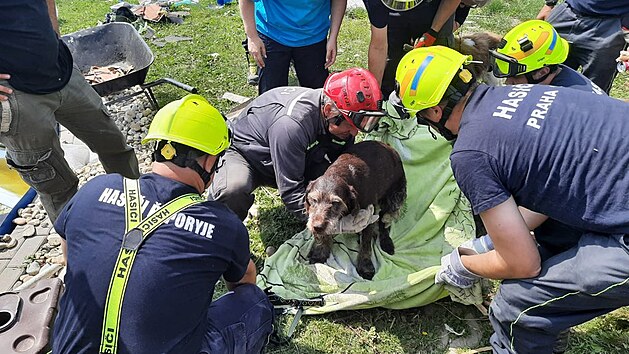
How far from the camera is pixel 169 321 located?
2553mm

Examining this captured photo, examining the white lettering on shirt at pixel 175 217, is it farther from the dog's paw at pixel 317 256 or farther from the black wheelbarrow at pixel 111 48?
the black wheelbarrow at pixel 111 48

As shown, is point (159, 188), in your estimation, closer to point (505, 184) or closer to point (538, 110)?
point (505, 184)

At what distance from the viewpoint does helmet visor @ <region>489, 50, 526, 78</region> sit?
13.2 ft

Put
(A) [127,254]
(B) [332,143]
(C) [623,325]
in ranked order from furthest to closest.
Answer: (B) [332,143]
(C) [623,325]
(A) [127,254]

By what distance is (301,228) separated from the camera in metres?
5.01

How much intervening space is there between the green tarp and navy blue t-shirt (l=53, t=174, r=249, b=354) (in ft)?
5.21

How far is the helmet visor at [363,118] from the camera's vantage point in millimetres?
3941

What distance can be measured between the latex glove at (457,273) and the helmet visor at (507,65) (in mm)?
1625

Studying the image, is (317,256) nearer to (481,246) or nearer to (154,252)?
(481,246)

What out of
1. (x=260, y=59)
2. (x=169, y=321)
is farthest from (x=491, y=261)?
(x=260, y=59)

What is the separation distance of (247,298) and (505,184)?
179 cm

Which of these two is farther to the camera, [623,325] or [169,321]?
[623,325]

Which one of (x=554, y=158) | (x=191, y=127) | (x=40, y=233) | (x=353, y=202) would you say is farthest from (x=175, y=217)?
(x=40, y=233)

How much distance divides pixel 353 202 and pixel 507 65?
1764 millimetres
